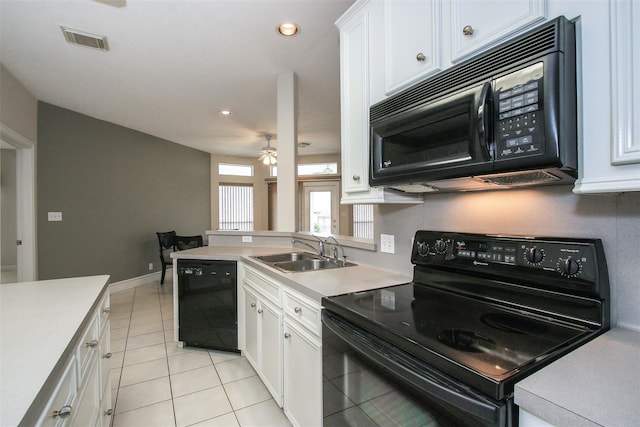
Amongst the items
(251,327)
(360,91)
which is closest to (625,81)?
(360,91)

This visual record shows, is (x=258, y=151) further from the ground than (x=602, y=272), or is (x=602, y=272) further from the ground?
(x=258, y=151)

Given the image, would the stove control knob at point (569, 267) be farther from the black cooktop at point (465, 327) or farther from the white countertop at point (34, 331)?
the white countertop at point (34, 331)

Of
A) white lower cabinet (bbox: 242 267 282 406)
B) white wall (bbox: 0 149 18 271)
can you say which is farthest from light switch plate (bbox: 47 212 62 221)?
white lower cabinet (bbox: 242 267 282 406)

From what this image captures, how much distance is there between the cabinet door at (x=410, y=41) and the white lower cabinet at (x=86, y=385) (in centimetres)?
153

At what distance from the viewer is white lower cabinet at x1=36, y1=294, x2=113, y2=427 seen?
0.81m

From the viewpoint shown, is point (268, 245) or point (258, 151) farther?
point (258, 151)

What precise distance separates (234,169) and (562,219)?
283 inches

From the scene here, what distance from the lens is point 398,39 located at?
130 centimetres

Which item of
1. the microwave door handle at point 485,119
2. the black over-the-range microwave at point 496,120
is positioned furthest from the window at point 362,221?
the microwave door handle at point 485,119

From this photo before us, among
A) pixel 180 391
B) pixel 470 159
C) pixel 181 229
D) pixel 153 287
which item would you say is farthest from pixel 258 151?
pixel 470 159

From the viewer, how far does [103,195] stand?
4633 mm

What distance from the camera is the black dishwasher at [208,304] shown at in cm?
253

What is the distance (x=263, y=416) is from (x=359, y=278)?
1052 mm

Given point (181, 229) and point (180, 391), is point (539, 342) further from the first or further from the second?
point (181, 229)
